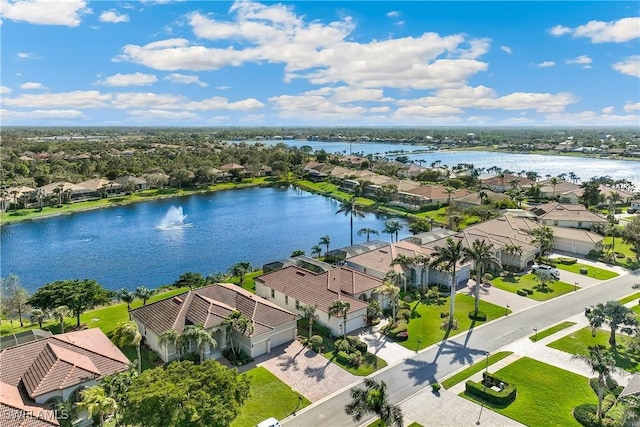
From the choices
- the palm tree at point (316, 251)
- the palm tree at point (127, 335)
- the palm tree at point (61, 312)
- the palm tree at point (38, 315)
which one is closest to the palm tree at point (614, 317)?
the palm tree at point (316, 251)

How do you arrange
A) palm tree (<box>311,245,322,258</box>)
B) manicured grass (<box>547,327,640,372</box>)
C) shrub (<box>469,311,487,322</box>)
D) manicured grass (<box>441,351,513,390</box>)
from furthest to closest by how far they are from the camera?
palm tree (<box>311,245,322,258</box>)
shrub (<box>469,311,487,322</box>)
manicured grass (<box>547,327,640,372</box>)
manicured grass (<box>441,351,513,390</box>)

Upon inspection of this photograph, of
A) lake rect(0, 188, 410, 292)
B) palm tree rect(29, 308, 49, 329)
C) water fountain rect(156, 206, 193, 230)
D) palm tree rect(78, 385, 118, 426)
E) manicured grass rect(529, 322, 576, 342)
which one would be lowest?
lake rect(0, 188, 410, 292)

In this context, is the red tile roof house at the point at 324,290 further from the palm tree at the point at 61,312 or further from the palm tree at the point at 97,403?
the palm tree at the point at 97,403

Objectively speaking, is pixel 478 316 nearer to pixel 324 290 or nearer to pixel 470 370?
pixel 470 370

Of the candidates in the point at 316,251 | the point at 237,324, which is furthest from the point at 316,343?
the point at 316,251

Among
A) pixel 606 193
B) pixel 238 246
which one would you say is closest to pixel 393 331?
pixel 238 246

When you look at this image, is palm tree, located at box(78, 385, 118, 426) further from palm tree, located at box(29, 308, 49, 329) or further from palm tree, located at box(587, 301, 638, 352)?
palm tree, located at box(587, 301, 638, 352)

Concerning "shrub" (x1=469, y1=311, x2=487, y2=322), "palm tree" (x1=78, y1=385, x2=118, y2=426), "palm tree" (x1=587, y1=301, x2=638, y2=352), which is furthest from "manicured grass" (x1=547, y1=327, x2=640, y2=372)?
"palm tree" (x1=78, y1=385, x2=118, y2=426)

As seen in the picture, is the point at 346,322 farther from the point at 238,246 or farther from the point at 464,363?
the point at 238,246
